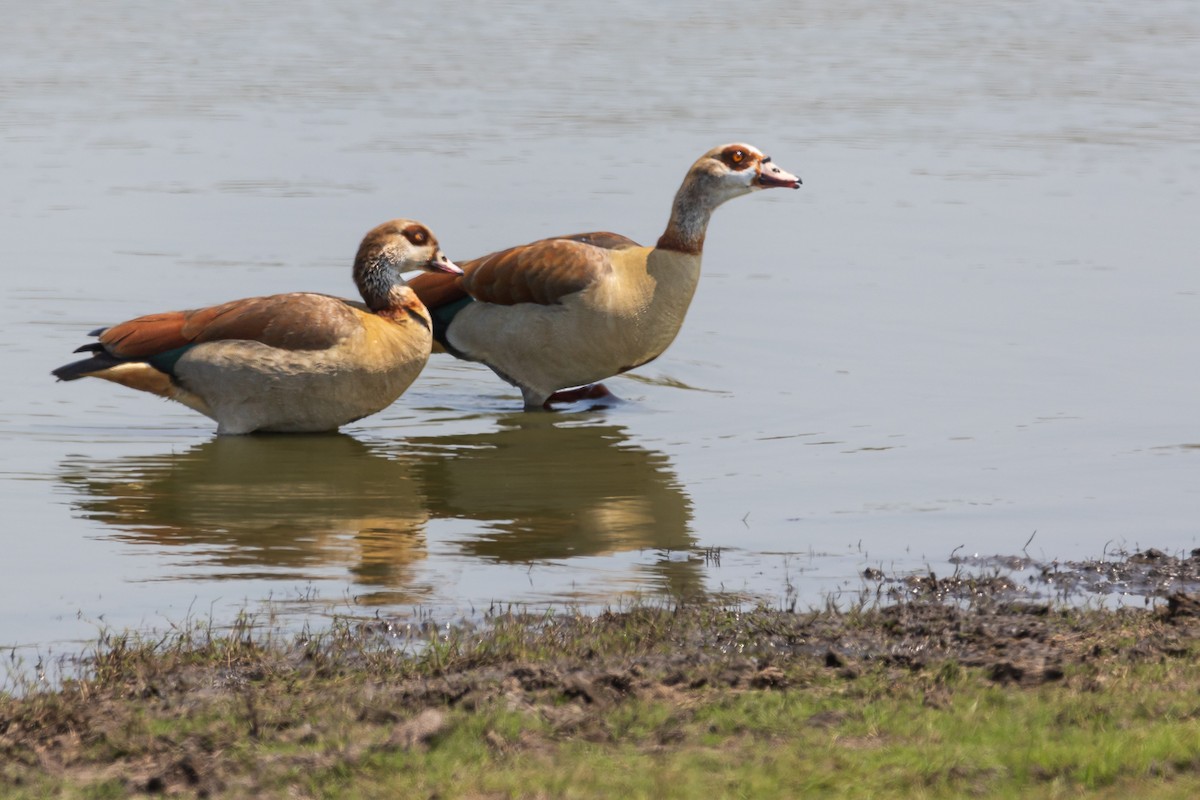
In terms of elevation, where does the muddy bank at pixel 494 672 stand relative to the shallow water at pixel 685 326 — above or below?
below

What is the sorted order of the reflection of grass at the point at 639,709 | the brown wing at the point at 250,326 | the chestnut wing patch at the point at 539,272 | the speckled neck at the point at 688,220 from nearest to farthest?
the reflection of grass at the point at 639,709
the brown wing at the point at 250,326
the chestnut wing patch at the point at 539,272
the speckled neck at the point at 688,220

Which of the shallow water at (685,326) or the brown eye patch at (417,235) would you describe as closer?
the shallow water at (685,326)

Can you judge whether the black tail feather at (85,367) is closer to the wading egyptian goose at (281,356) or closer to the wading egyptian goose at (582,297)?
the wading egyptian goose at (281,356)

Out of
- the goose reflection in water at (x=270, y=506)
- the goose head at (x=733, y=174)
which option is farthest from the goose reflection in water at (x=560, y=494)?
the goose head at (x=733, y=174)

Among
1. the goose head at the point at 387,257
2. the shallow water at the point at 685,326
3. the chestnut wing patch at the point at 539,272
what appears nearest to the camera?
the shallow water at the point at 685,326

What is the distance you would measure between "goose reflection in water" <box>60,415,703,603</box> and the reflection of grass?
112 cm

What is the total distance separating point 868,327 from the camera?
1507 cm

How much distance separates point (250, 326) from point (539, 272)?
2116 millimetres

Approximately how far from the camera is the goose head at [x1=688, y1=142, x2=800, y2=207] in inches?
513

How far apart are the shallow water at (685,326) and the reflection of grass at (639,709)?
835 mm

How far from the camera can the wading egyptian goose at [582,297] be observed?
12594 millimetres

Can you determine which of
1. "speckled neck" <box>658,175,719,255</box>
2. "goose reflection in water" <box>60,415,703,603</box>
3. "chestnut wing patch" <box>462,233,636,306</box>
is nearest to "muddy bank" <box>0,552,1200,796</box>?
"goose reflection in water" <box>60,415,703,603</box>

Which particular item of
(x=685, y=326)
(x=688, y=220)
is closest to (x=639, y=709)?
(x=688, y=220)

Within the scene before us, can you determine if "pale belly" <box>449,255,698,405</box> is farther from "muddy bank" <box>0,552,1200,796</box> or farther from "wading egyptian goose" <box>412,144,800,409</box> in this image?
"muddy bank" <box>0,552,1200,796</box>
